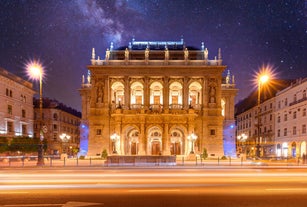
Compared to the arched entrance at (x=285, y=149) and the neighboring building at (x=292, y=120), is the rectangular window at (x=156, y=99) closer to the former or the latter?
the neighboring building at (x=292, y=120)

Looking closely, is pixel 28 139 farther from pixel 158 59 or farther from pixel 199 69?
pixel 199 69

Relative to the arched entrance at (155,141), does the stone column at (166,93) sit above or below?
above

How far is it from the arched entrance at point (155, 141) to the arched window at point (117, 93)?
809 centimetres

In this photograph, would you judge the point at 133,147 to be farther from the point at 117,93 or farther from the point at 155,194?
the point at 155,194

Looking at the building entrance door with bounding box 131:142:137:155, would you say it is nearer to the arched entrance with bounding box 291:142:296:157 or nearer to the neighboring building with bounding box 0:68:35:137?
the neighboring building with bounding box 0:68:35:137

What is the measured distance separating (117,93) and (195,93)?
50.9 ft

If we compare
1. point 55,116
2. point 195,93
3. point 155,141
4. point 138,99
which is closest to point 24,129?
point 55,116

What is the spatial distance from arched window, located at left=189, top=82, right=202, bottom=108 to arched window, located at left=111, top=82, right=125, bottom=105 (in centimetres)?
1318

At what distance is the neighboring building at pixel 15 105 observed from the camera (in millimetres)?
58344

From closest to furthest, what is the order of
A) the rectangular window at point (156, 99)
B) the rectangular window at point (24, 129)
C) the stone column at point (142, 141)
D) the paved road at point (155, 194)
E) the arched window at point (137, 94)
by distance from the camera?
the paved road at point (155, 194)
the stone column at point (142, 141)
the arched window at point (137, 94)
the rectangular window at point (156, 99)
the rectangular window at point (24, 129)

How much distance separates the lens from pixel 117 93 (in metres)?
66.4

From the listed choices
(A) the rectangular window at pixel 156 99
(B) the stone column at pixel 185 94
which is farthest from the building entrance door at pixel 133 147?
(B) the stone column at pixel 185 94

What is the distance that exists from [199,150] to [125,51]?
23.1 metres

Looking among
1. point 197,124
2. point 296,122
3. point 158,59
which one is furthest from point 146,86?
point 296,122
